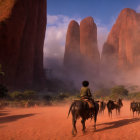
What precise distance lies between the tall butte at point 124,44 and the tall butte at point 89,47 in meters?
6.47

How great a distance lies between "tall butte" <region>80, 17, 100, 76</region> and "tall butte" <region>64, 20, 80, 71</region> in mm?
3045

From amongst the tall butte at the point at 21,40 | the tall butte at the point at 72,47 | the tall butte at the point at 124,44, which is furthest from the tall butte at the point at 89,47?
the tall butte at the point at 21,40

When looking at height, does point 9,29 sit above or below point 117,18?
below

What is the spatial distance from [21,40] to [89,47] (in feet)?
148

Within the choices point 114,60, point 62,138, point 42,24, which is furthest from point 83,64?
point 62,138

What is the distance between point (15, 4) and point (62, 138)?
1752 inches

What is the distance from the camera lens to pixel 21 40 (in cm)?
4528

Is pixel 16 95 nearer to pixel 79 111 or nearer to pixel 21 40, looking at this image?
pixel 21 40

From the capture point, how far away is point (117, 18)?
84438 mm

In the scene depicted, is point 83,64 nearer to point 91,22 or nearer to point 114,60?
point 114,60

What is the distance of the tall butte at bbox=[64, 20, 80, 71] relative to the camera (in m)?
79.2

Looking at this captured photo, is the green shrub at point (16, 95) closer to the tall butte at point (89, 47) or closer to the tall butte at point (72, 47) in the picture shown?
the tall butte at point (72, 47)

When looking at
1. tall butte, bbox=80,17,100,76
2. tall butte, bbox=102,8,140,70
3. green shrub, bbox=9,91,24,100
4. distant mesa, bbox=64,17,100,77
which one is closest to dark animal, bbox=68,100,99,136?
green shrub, bbox=9,91,24,100

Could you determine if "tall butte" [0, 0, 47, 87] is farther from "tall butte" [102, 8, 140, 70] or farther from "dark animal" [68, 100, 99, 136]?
"tall butte" [102, 8, 140, 70]
